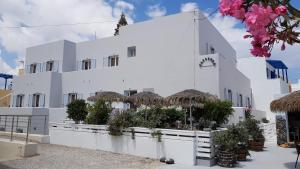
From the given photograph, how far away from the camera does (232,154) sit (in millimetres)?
10344

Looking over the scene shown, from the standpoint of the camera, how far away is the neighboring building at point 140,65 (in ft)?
61.0

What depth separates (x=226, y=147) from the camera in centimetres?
1050

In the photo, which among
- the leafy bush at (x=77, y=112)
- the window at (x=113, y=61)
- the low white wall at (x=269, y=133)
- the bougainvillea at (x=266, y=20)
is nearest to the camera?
the bougainvillea at (x=266, y=20)

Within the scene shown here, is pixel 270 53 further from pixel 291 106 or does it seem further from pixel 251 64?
pixel 251 64

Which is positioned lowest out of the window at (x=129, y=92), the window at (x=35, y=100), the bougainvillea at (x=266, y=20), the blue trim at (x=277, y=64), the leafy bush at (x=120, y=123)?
the leafy bush at (x=120, y=123)

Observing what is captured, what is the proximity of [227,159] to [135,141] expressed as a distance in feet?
13.9

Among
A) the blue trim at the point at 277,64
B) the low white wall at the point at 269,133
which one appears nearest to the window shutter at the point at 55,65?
the low white wall at the point at 269,133

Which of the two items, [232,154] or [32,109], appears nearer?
[232,154]

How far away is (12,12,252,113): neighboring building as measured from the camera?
18.6 meters

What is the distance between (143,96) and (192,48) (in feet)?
18.9

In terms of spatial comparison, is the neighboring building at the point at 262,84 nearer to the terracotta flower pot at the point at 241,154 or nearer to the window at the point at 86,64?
the terracotta flower pot at the point at 241,154

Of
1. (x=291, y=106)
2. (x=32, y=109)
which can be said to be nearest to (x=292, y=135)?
(x=291, y=106)

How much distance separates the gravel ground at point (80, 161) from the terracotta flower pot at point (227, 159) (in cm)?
231

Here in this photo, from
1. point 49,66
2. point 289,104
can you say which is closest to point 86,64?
point 49,66
